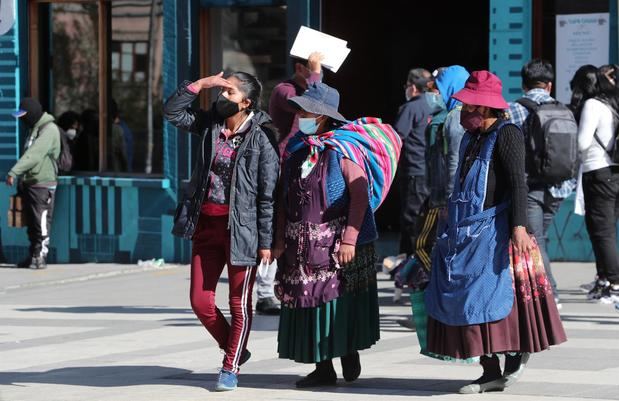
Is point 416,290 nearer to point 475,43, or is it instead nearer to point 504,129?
point 504,129

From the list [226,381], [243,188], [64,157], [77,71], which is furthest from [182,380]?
[77,71]

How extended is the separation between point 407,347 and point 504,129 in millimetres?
2482

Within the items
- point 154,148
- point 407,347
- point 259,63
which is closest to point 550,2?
point 259,63

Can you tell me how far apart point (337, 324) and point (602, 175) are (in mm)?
4380

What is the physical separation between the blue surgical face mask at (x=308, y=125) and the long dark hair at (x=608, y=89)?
4030mm

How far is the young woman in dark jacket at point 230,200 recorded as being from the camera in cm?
838

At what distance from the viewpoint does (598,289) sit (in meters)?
12.3

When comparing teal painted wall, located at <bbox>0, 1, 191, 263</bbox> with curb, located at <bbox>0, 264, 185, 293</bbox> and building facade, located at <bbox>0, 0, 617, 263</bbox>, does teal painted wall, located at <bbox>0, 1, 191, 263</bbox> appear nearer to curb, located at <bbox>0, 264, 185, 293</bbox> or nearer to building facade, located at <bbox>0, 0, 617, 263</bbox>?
building facade, located at <bbox>0, 0, 617, 263</bbox>

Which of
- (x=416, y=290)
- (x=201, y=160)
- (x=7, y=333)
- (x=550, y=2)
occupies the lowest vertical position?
(x=7, y=333)

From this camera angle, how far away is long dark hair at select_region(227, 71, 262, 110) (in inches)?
→ 337

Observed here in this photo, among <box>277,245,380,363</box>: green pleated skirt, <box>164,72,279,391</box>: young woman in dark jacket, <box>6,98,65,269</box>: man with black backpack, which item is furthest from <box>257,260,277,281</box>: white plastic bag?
<box>6,98,65,269</box>: man with black backpack

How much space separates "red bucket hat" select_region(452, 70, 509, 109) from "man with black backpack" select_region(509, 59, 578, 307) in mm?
3150

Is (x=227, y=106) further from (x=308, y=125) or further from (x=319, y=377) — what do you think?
(x=319, y=377)

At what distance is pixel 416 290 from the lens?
861 centimetres
